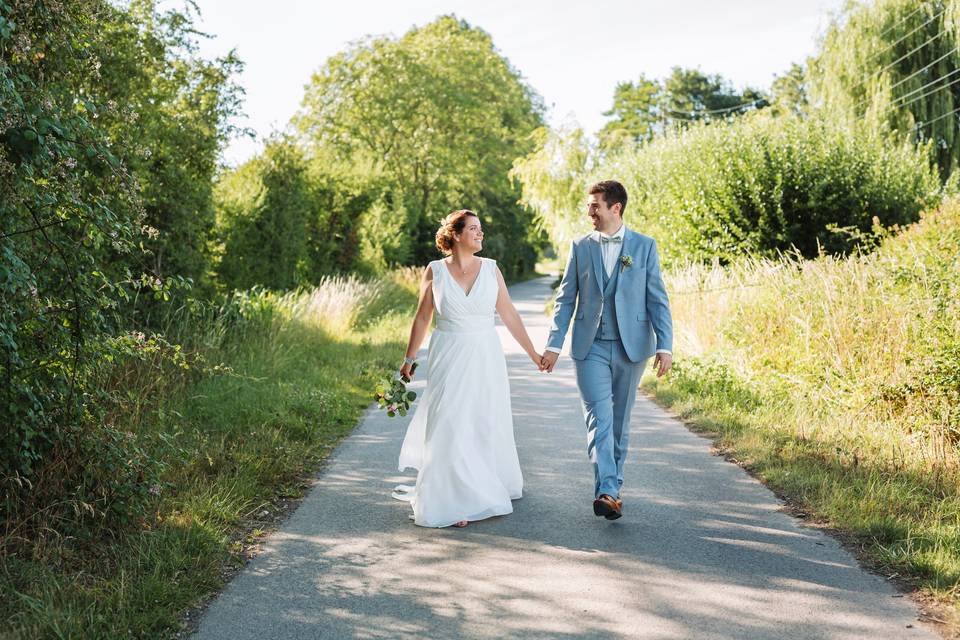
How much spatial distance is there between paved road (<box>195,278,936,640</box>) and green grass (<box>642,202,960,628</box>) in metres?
0.33

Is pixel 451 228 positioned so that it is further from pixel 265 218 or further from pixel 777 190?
pixel 265 218

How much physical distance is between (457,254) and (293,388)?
4.41 metres

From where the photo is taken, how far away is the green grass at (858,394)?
5.27 m

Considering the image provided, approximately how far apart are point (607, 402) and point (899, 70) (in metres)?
26.1

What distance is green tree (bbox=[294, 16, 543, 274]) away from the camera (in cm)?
3834

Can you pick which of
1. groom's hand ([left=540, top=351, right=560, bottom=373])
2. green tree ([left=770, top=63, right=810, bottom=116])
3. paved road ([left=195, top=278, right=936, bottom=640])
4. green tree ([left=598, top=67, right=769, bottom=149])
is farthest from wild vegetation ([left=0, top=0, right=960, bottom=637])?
green tree ([left=598, top=67, right=769, bottom=149])

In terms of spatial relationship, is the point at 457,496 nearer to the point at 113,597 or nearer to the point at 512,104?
the point at 113,597

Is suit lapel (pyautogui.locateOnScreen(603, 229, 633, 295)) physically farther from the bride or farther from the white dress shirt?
the bride

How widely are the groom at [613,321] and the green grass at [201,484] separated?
2.37 meters

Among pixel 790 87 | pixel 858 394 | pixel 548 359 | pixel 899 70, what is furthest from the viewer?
pixel 790 87

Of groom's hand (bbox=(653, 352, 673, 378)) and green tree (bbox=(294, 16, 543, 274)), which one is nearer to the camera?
groom's hand (bbox=(653, 352, 673, 378))

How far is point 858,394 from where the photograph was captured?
8242 millimetres

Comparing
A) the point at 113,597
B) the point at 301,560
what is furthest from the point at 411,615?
the point at 113,597

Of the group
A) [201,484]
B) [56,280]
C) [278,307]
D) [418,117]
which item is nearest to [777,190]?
[278,307]
